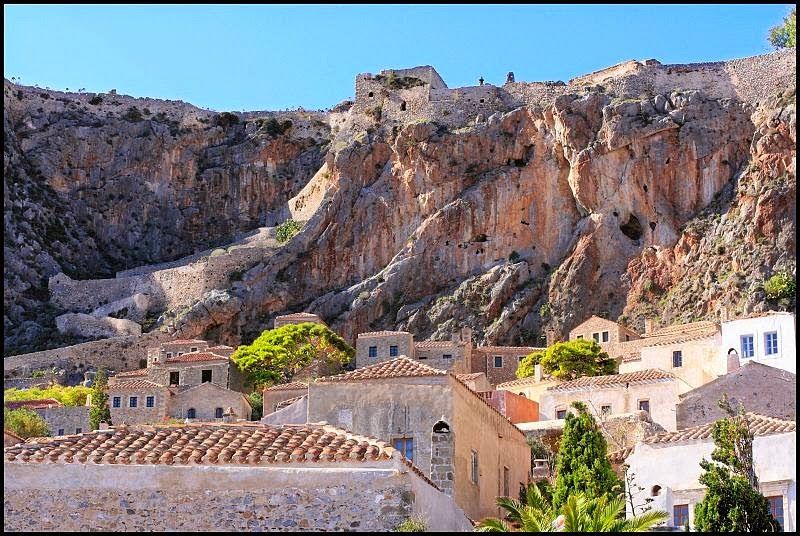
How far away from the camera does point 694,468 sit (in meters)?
32.0

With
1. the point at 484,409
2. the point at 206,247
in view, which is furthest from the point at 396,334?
the point at 484,409

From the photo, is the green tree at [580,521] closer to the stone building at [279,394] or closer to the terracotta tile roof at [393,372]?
the terracotta tile roof at [393,372]

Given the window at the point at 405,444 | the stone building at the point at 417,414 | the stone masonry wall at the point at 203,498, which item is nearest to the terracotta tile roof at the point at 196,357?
the stone building at the point at 417,414

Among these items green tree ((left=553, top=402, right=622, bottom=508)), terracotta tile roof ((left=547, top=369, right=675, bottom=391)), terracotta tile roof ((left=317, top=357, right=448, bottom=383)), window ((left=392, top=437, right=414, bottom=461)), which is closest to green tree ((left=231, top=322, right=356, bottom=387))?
terracotta tile roof ((left=547, top=369, right=675, bottom=391))

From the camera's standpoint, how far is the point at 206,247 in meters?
104

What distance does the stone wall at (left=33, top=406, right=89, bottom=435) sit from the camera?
61.5 m

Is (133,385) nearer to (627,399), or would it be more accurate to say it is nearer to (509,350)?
(509,350)

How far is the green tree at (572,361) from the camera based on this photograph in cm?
6556

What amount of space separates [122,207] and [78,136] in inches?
313

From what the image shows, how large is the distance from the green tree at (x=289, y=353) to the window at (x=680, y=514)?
130 feet

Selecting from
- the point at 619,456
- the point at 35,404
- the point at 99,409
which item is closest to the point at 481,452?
the point at 619,456

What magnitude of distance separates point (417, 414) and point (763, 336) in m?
31.1

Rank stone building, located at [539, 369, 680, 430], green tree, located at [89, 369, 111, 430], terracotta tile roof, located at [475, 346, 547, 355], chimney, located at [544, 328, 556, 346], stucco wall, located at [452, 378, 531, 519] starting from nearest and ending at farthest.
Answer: stucco wall, located at [452, 378, 531, 519], stone building, located at [539, 369, 680, 430], green tree, located at [89, 369, 111, 430], terracotta tile roof, located at [475, 346, 547, 355], chimney, located at [544, 328, 556, 346]

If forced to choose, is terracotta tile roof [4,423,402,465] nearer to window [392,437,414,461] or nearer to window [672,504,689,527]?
window [392,437,414,461]
